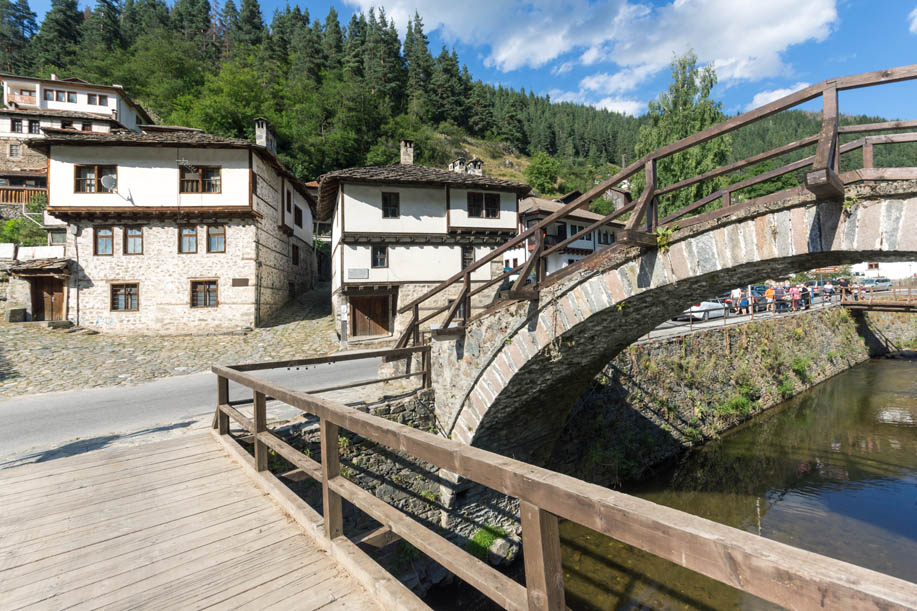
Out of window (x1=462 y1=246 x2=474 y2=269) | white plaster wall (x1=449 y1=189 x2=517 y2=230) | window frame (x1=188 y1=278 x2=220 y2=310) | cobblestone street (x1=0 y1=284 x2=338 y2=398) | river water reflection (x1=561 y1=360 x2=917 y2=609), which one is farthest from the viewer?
window (x1=462 y1=246 x2=474 y2=269)

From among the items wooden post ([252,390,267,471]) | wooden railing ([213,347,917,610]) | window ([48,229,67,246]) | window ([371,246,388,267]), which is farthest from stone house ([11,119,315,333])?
wooden railing ([213,347,917,610])

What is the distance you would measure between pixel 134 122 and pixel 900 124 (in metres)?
55.1

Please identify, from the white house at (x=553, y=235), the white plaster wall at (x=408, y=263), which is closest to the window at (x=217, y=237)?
the white plaster wall at (x=408, y=263)

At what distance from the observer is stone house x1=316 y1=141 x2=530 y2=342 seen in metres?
17.9

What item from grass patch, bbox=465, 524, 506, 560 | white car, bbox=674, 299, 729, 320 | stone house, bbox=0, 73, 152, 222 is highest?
stone house, bbox=0, 73, 152, 222

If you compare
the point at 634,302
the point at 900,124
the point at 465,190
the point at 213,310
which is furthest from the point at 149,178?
the point at 900,124

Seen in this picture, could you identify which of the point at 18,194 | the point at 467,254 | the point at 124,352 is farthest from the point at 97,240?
the point at 18,194

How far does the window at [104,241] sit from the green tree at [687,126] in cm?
2813

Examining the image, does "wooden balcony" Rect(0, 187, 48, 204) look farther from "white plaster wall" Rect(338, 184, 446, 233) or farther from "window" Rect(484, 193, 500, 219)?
"window" Rect(484, 193, 500, 219)

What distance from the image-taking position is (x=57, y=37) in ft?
178

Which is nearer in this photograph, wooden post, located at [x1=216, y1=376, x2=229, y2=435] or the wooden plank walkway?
the wooden plank walkway

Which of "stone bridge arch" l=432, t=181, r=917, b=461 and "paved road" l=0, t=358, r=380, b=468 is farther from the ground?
"stone bridge arch" l=432, t=181, r=917, b=461

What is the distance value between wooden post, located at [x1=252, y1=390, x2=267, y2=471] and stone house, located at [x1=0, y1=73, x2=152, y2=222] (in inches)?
1683

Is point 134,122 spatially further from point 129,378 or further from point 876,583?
point 876,583
